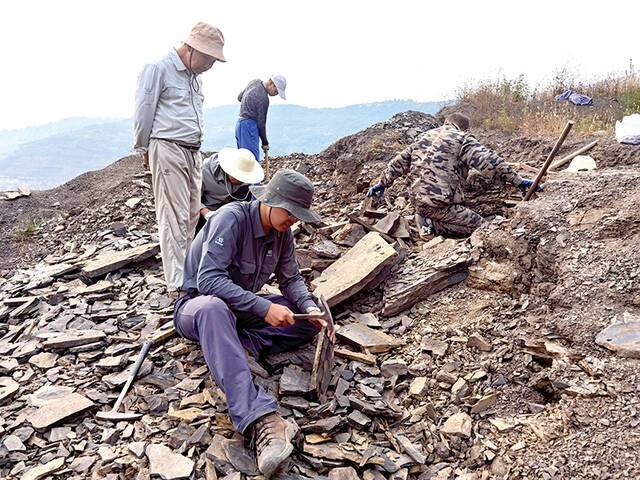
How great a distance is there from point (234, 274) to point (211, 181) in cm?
202

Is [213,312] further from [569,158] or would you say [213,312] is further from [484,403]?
[569,158]

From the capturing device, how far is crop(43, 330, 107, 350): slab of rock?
397cm

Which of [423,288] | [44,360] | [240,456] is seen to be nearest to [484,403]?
[423,288]

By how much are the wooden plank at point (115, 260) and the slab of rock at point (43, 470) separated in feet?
9.51

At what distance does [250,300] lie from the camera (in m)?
3.20

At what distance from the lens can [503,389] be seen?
3598 millimetres

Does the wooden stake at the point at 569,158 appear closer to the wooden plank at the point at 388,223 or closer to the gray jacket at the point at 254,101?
the wooden plank at the point at 388,223

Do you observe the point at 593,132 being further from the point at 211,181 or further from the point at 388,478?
the point at 388,478

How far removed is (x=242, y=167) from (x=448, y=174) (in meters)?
2.42

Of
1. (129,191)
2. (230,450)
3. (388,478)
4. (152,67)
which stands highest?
(152,67)

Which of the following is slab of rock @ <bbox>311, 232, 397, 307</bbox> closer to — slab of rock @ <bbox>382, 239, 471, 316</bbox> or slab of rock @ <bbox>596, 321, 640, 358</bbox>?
slab of rock @ <bbox>382, 239, 471, 316</bbox>

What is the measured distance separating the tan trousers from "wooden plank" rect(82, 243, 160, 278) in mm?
1288

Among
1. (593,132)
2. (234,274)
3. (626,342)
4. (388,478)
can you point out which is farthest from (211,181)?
(593,132)

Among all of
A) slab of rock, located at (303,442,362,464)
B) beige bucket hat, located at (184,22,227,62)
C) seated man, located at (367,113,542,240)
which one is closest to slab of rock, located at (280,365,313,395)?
slab of rock, located at (303,442,362,464)
